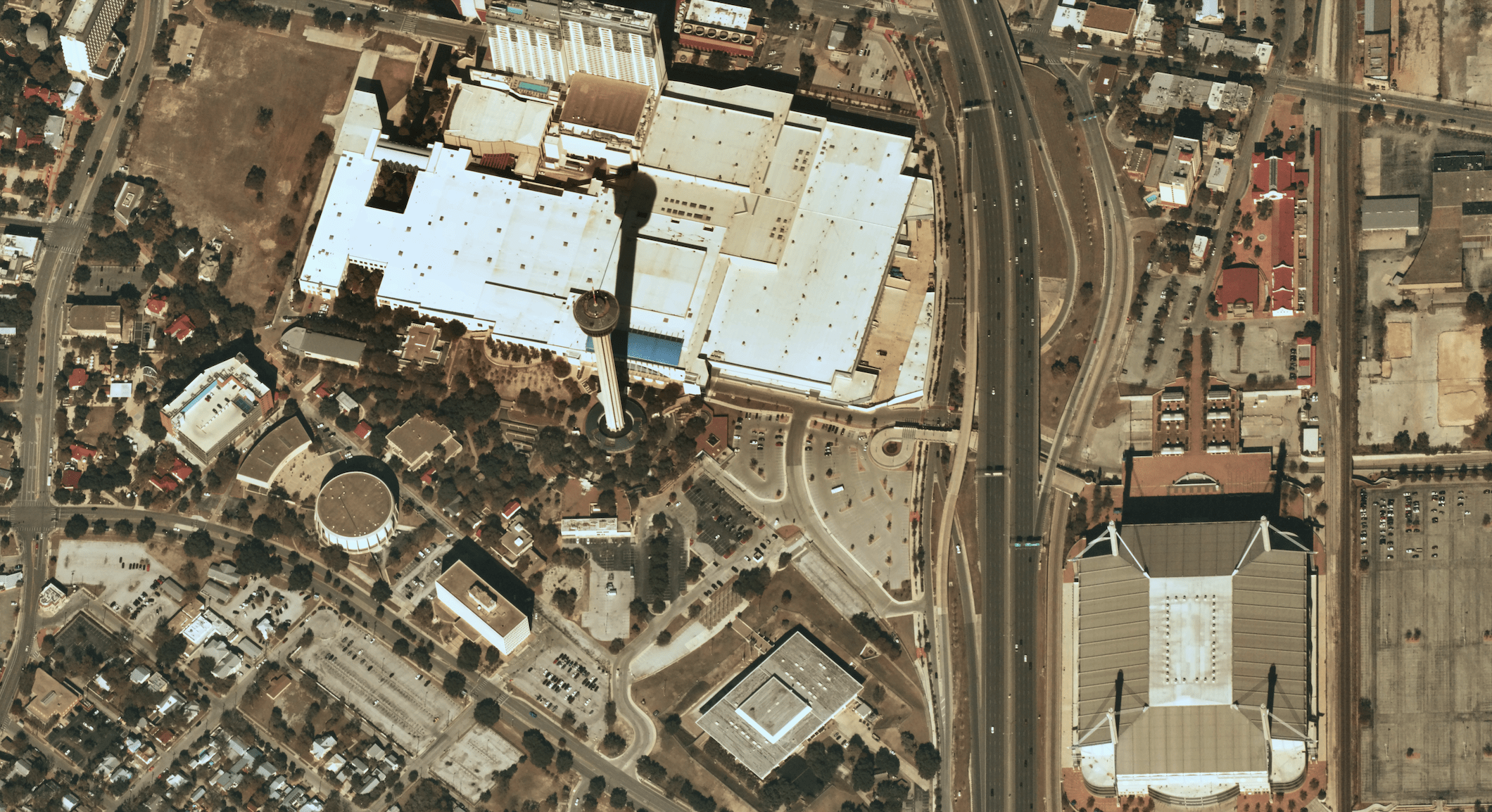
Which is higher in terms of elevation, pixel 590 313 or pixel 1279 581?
pixel 590 313

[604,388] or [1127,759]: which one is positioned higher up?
[604,388]

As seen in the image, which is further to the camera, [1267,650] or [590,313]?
[1267,650]

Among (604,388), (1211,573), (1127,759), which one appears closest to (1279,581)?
(1211,573)

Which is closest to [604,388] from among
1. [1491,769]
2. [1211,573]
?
[1211,573]

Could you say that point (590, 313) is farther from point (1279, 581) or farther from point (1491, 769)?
point (1491, 769)

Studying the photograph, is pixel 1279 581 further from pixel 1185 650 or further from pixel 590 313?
pixel 590 313

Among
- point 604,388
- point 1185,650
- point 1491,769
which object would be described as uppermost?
point 604,388

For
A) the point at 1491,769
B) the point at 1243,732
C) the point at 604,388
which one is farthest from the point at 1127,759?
the point at 604,388

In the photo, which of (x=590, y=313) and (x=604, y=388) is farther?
(x=604, y=388)
